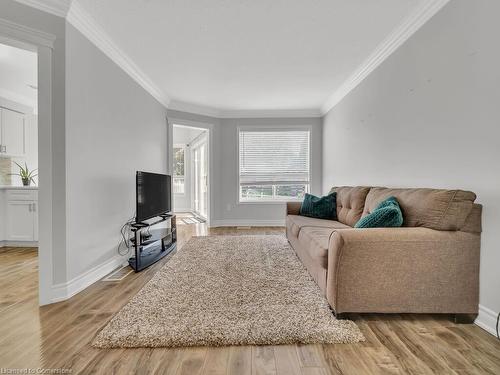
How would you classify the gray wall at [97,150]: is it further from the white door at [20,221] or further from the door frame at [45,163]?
the white door at [20,221]

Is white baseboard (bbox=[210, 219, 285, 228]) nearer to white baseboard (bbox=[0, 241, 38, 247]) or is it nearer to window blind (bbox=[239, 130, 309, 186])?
window blind (bbox=[239, 130, 309, 186])

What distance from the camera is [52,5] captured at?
196 cm

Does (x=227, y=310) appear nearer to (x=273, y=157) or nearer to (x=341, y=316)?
(x=341, y=316)

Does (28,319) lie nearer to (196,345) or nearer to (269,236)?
(196,345)

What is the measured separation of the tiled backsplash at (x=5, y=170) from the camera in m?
3.82

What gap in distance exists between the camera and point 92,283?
2357 millimetres

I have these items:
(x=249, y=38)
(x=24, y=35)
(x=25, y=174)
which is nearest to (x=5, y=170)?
(x=25, y=174)

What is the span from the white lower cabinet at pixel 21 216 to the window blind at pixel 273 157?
345 cm

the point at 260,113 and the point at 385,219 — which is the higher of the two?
the point at 260,113

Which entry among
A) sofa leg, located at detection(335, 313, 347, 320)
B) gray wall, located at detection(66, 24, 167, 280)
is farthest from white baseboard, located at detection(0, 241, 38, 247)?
sofa leg, located at detection(335, 313, 347, 320)

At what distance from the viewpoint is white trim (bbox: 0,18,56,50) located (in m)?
1.83

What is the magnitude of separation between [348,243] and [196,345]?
3.65ft

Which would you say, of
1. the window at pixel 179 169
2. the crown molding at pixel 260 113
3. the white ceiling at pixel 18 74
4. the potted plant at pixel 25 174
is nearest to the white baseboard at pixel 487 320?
the crown molding at pixel 260 113

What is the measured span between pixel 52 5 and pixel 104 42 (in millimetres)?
602
